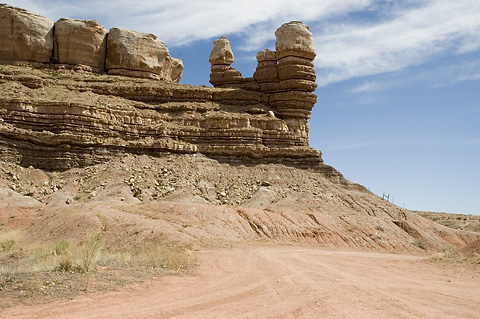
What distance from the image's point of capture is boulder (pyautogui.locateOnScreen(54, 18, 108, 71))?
137 feet

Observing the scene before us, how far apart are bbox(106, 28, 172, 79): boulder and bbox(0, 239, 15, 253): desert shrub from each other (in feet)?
82.8

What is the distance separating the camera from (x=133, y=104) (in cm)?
3844

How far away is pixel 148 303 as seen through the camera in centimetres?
944

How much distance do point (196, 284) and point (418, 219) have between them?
2732 cm

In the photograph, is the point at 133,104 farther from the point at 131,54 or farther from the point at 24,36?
the point at 24,36

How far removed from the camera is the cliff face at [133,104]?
33750mm

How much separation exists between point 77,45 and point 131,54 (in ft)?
16.2

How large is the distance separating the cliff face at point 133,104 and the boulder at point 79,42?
0.09 meters

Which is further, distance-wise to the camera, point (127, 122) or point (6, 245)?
point (127, 122)

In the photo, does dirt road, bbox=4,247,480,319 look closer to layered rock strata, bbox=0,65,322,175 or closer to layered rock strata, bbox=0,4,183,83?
layered rock strata, bbox=0,65,322,175

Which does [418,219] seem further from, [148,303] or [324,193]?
[148,303]

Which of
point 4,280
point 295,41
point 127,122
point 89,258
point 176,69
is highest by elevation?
point 295,41

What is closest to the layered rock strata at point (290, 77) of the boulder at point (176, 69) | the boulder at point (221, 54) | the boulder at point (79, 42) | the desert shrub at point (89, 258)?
the boulder at point (221, 54)

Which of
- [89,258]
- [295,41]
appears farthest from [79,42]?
[89,258]
